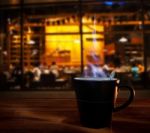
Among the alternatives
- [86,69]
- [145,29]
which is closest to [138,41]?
[145,29]

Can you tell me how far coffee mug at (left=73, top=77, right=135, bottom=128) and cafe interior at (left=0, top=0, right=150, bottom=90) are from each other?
5.72 meters

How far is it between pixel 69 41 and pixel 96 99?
6.43 meters

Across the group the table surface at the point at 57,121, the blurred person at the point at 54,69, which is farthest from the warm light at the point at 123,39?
the table surface at the point at 57,121

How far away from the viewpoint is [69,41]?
7.07 m

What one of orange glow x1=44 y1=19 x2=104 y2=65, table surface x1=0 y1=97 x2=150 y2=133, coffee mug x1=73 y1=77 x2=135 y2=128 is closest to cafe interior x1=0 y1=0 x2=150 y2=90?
orange glow x1=44 y1=19 x2=104 y2=65

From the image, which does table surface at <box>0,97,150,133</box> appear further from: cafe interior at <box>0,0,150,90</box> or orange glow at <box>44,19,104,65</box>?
orange glow at <box>44,19,104,65</box>

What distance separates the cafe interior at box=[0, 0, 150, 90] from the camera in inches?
257

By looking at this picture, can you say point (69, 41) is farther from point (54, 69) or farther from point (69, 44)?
point (54, 69)

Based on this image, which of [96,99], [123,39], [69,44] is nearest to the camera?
[96,99]

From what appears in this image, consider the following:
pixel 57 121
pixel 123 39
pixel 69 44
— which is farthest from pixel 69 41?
pixel 57 121

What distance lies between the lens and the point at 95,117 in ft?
2.30

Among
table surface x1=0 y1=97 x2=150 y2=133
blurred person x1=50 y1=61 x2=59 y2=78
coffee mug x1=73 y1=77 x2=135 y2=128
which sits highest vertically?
coffee mug x1=73 y1=77 x2=135 y2=128

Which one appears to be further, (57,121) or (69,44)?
(69,44)

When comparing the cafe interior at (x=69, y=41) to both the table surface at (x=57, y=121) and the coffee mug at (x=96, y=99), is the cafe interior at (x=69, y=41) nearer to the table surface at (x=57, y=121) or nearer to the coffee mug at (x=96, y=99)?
the table surface at (x=57, y=121)
